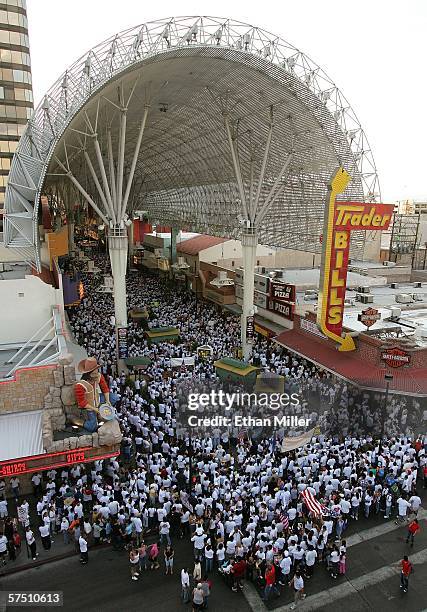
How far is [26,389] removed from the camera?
1641cm

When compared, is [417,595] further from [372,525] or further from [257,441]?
[257,441]

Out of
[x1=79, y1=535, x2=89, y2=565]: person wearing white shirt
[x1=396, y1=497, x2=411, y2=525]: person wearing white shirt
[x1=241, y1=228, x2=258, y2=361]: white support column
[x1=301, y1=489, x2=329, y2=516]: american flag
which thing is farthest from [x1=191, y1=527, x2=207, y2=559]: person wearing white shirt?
[x1=241, y1=228, x2=258, y2=361]: white support column

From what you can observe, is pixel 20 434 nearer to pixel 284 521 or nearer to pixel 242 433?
pixel 242 433

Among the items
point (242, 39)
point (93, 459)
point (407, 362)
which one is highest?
point (242, 39)

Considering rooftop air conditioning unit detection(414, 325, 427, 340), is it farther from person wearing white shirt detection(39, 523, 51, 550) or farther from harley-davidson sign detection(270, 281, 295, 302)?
person wearing white shirt detection(39, 523, 51, 550)

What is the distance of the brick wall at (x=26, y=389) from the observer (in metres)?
16.2

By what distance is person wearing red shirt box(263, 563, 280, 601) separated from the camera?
11.1 m

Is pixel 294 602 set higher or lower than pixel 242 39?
lower

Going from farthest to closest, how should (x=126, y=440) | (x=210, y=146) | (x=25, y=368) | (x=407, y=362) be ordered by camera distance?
1. (x=210, y=146)
2. (x=407, y=362)
3. (x=126, y=440)
4. (x=25, y=368)

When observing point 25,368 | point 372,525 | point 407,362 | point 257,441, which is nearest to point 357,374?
point 407,362

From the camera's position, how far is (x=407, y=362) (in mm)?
20094

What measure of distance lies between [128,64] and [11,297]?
12106 mm

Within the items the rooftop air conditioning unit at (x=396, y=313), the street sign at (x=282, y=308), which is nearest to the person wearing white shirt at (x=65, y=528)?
the street sign at (x=282, y=308)

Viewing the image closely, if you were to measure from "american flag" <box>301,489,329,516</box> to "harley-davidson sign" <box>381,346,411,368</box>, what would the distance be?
28.6ft
